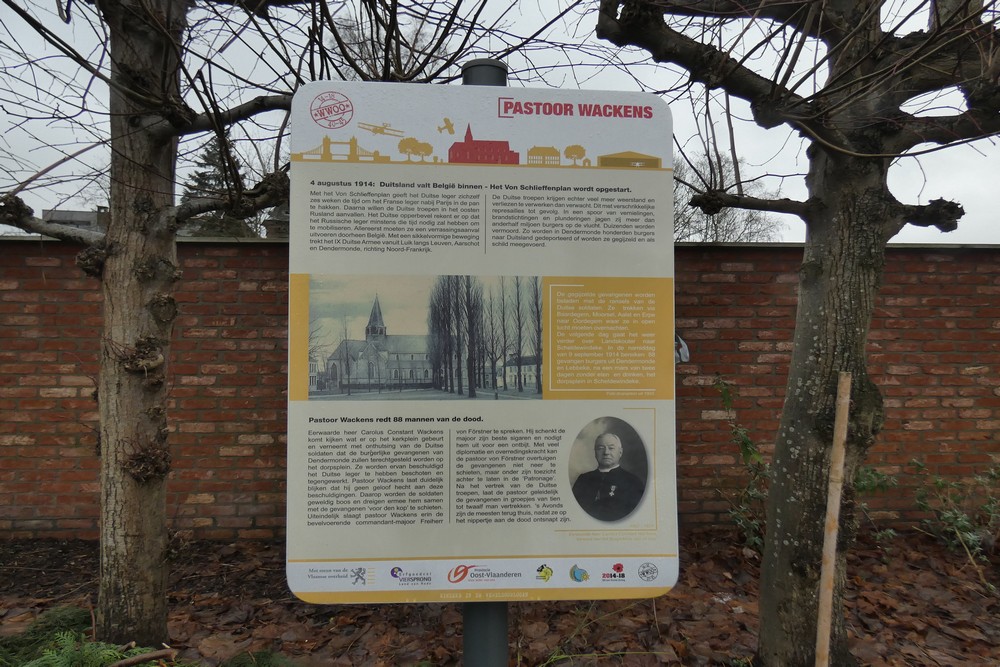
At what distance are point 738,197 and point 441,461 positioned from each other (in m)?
1.63

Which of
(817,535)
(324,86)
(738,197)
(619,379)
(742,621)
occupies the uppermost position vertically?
(324,86)

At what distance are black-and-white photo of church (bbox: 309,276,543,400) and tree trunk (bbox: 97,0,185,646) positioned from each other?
40.4 inches

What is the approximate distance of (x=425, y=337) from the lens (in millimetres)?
1924

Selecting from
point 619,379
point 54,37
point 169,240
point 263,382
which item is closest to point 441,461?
point 619,379

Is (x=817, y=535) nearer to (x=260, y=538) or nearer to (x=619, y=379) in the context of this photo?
(x=619, y=379)

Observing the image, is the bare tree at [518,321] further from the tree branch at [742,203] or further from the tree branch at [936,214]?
the tree branch at [936,214]

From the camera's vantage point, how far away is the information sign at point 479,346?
1.87 meters

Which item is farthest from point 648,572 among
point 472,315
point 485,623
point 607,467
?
point 472,315

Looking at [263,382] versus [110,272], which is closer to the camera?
[110,272]

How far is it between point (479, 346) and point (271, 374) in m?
2.45

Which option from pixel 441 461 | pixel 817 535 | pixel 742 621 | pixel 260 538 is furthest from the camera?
pixel 260 538

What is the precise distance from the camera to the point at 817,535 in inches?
94.4

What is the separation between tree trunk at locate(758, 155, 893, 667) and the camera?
94.2 inches

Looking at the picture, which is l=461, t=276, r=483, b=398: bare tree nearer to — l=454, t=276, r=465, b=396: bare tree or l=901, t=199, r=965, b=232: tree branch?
l=454, t=276, r=465, b=396: bare tree
